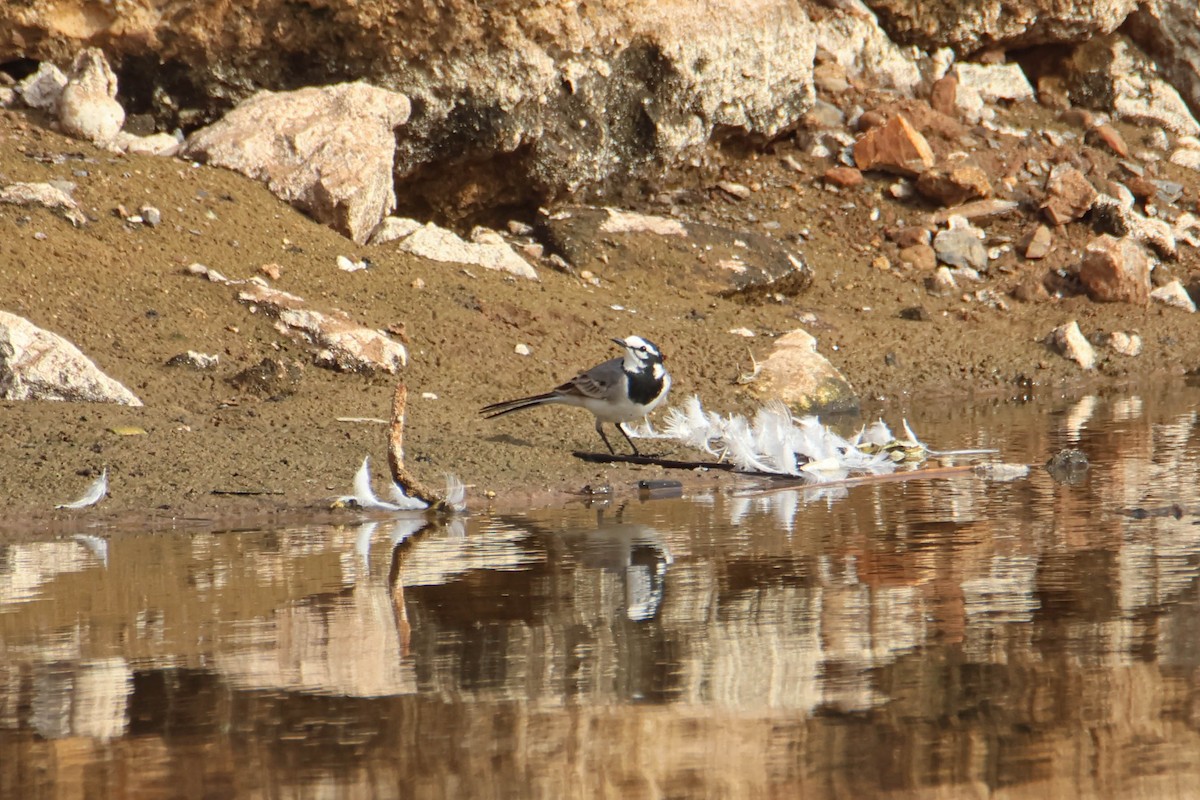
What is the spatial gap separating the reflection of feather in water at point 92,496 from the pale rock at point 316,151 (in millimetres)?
4094

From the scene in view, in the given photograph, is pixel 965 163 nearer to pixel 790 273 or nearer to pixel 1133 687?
pixel 790 273

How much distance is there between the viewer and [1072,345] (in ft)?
37.1

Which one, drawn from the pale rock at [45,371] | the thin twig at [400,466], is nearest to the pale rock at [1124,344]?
the thin twig at [400,466]

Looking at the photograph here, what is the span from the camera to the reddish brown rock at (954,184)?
13219mm

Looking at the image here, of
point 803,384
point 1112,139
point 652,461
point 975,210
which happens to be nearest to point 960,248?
point 975,210

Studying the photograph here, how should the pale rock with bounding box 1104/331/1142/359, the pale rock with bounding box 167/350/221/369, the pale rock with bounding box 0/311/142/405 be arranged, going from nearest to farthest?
the pale rock with bounding box 0/311/142/405
the pale rock with bounding box 167/350/221/369
the pale rock with bounding box 1104/331/1142/359

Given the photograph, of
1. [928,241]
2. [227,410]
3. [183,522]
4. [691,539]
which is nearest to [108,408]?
[227,410]

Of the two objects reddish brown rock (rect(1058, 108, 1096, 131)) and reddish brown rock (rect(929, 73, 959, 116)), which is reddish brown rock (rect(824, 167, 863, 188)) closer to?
reddish brown rock (rect(929, 73, 959, 116))

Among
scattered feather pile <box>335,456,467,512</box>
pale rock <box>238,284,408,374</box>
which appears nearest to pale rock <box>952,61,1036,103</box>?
pale rock <box>238,284,408,374</box>

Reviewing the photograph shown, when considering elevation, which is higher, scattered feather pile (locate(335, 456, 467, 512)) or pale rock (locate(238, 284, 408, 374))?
pale rock (locate(238, 284, 408, 374))

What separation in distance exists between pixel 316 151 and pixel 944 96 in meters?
7.25

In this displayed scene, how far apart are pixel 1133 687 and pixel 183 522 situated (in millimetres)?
4058

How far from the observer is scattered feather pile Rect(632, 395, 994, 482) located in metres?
6.95

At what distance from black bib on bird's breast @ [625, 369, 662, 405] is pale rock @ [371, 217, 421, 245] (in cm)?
344
